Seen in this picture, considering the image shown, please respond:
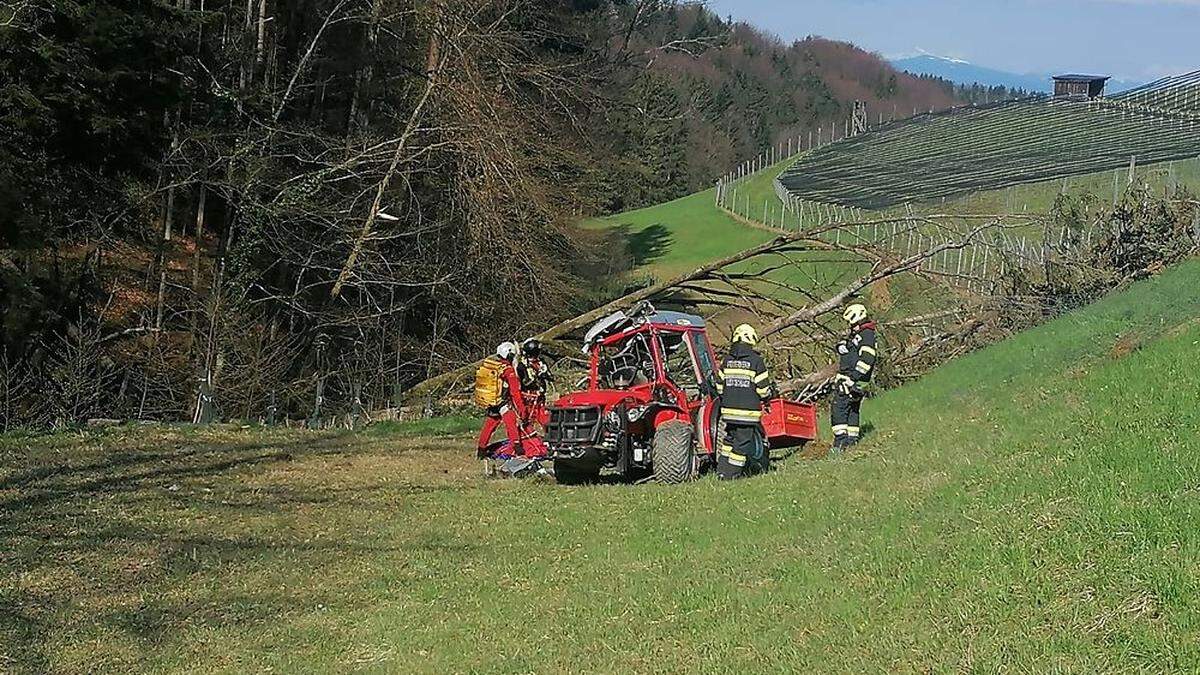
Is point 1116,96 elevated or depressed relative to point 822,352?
elevated

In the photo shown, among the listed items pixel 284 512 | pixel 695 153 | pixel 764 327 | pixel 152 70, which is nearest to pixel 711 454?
pixel 284 512

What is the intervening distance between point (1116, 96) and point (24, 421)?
56.6 metres

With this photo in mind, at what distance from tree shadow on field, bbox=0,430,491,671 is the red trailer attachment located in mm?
3782

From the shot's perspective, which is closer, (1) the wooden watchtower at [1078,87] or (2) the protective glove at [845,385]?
(2) the protective glove at [845,385]

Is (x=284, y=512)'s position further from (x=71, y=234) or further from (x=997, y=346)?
(x=71, y=234)

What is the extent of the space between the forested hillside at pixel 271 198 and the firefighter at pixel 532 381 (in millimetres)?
9715

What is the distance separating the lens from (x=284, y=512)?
11922 mm

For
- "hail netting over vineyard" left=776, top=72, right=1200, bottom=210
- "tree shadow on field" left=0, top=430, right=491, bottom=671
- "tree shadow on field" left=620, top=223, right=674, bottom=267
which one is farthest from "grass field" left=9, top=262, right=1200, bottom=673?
"tree shadow on field" left=620, top=223, right=674, bottom=267

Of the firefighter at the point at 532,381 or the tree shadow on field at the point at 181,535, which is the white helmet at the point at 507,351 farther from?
the tree shadow on field at the point at 181,535

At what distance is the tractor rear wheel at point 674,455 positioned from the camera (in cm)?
1286

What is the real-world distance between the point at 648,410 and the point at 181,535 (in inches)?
209

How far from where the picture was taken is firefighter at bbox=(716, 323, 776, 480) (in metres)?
12.3

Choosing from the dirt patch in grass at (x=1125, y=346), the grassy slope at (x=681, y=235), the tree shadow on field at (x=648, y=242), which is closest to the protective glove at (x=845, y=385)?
the dirt patch in grass at (x=1125, y=346)

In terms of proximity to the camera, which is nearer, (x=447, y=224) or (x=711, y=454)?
(x=711, y=454)
